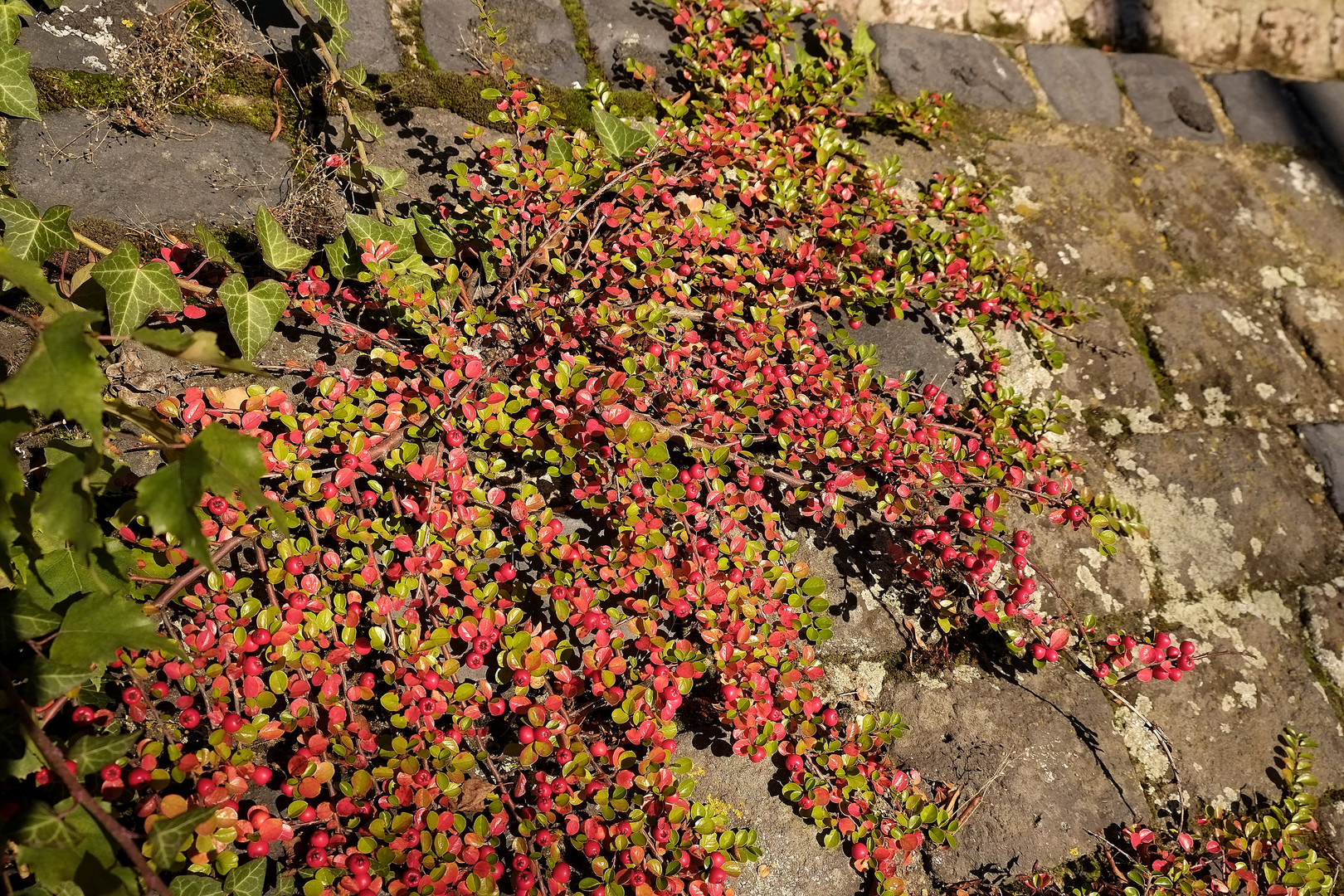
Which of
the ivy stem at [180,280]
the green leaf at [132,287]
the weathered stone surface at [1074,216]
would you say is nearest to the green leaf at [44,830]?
the green leaf at [132,287]

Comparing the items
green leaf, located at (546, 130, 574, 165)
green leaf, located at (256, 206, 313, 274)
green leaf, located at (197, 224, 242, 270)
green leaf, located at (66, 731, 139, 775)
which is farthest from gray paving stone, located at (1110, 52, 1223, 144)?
green leaf, located at (66, 731, 139, 775)

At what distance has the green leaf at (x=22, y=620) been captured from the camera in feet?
4.60

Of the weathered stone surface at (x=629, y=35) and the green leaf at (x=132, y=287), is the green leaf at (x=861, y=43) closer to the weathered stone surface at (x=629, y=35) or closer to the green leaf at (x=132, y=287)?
the weathered stone surface at (x=629, y=35)

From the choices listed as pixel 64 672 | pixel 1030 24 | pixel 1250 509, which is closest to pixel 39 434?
pixel 64 672

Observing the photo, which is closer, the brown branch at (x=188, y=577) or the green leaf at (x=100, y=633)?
the green leaf at (x=100, y=633)

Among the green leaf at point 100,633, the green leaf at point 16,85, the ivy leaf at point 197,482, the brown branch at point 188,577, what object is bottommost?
the brown branch at point 188,577

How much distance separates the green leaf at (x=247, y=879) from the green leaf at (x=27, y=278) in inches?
39.9

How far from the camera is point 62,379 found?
3.63 ft

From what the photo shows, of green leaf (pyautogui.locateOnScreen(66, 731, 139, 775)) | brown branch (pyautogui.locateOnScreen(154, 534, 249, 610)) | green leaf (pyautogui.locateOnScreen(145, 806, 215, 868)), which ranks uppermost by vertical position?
brown branch (pyautogui.locateOnScreen(154, 534, 249, 610))

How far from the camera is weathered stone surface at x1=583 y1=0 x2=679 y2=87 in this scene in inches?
110

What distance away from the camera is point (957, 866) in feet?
6.20

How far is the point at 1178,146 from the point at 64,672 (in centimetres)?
407

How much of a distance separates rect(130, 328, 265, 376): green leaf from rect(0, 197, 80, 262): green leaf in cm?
84

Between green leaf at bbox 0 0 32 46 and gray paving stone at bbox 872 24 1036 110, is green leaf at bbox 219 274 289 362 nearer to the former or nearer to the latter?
green leaf at bbox 0 0 32 46
